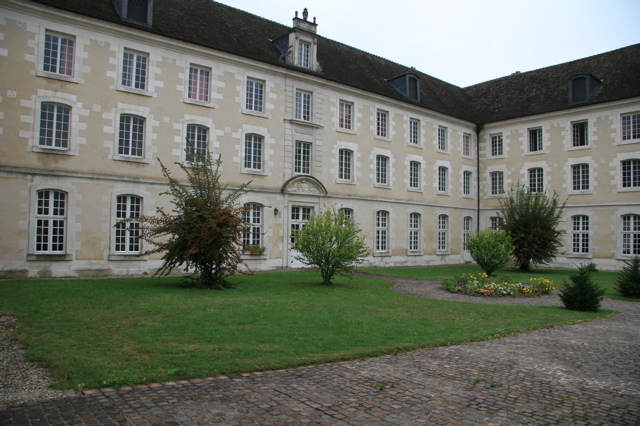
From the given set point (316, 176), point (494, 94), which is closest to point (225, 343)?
point (316, 176)

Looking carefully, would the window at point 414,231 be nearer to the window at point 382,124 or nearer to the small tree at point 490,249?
the window at point 382,124

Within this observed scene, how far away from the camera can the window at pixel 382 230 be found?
1004 inches

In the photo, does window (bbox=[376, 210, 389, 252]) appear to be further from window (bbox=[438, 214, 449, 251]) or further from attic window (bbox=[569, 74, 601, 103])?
attic window (bbox=[569, 74, 601, 103])

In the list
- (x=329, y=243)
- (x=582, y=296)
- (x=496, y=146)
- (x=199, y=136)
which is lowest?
(x=582, y=296)

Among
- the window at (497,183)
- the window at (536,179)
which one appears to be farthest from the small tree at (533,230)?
the window at (497,183)

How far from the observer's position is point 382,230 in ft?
84.5

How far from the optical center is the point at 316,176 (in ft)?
74.8

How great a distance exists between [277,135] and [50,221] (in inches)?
378

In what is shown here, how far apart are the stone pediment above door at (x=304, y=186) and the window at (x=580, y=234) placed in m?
14.8

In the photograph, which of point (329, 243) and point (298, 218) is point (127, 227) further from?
point (298, 218)

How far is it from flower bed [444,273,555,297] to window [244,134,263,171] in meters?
9.62

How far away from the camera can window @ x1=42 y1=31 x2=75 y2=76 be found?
16266mm

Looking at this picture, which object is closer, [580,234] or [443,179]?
[580,234]

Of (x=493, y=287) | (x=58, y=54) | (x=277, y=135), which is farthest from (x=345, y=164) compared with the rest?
(x=58, y=54)
